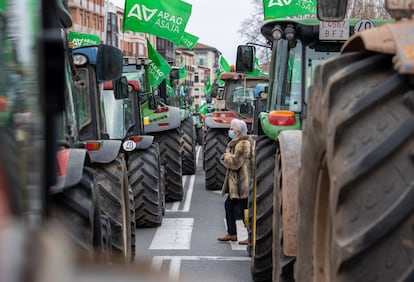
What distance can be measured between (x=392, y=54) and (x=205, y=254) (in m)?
7.22

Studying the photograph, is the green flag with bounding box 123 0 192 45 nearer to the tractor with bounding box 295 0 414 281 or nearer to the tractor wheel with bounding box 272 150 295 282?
the tractor wheel with bounding box 272 150 295 282

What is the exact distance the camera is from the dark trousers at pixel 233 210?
10.2 m

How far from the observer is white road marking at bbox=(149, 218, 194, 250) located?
33.9 ft

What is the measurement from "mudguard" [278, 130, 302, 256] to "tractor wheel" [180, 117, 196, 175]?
11868mm

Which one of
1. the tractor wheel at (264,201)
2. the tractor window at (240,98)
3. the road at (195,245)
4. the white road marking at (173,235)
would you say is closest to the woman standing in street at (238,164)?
the road at (195,245)

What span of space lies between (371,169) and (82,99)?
5.57m

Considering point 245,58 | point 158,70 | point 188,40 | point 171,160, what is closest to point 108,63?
point 245,58

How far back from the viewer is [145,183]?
11.0 meters

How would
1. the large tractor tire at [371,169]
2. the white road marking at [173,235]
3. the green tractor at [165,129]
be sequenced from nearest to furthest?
the large tractor tire at [371,169] < the white road marking at [173,235] < the green tractor at [165,129]

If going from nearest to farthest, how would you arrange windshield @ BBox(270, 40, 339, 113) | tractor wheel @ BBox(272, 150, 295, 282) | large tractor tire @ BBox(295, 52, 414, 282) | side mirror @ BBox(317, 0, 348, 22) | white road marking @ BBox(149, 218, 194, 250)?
large tractor tire @ BBox(295, 52, 414, 282) < side mirror @ BBox(317, 0, 348, 22) < tractor wheel @ BBox(272, 150, 295, 282) < windshield @ BBox(270, 40, 339, 113) < white road marking @ BBox(149, 218, 194, 250)

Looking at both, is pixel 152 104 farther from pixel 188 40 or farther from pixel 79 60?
pixel 188 40

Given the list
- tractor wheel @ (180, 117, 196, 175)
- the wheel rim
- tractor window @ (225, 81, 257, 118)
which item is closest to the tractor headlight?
the wheel rim

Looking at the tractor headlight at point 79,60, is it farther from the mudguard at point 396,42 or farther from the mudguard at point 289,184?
the mudguard at point 396,42

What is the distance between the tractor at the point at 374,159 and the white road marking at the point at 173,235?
7.49m
